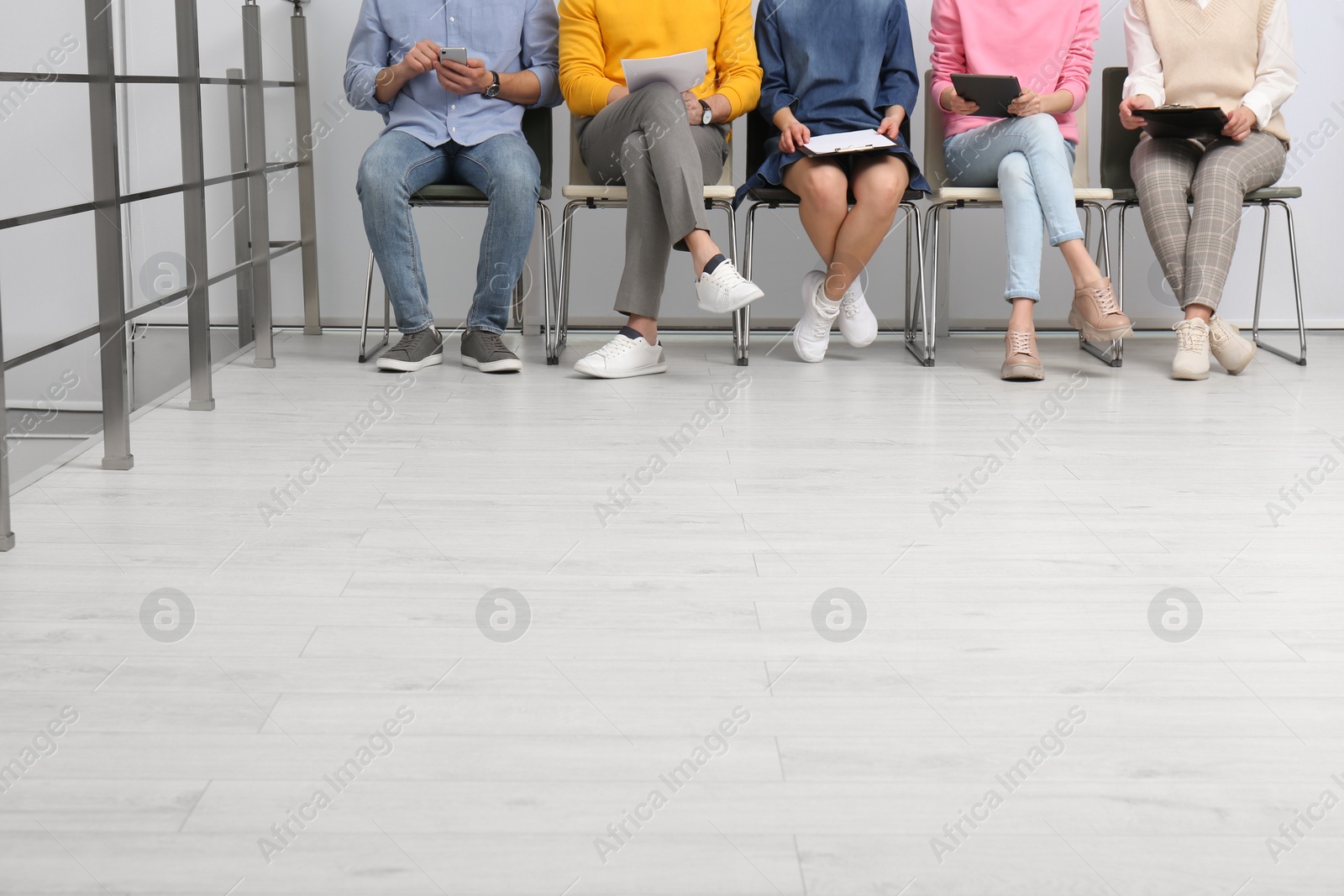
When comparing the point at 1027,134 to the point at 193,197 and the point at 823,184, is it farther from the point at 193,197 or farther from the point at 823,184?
the point at 193,197

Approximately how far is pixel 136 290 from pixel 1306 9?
340 centimetres

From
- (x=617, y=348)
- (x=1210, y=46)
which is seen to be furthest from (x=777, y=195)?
(x=1210, y=46)

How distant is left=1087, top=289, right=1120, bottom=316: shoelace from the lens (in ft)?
A: 9.94

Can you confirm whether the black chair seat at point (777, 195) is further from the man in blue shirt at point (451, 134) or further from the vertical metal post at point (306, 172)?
the vertical metal post at point (306, 172)

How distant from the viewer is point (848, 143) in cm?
303

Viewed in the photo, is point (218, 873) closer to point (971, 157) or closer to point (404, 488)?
point (404, 488)

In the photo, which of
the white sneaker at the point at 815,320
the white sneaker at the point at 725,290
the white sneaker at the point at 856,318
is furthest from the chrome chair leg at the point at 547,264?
the white sneaker at the point at 856,318

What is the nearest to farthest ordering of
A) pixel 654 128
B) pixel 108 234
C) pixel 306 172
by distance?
pixel 108 234 < pixel 654 128 < pixel 306 172

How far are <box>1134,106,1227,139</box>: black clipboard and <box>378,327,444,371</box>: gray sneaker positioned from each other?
5.90 ft

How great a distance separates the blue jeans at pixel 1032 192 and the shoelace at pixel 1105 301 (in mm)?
133

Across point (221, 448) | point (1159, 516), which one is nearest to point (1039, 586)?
point (1159, 516)

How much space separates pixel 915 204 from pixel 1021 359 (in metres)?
0.59

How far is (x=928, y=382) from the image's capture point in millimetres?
3018

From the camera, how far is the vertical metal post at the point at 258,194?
3.08 meters
